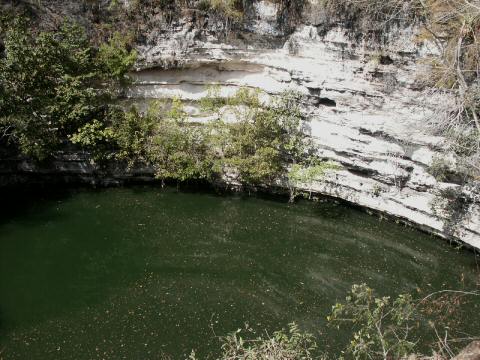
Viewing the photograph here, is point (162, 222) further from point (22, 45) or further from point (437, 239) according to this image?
point (437, 239)

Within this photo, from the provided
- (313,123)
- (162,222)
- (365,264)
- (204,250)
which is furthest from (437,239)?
(162,222)

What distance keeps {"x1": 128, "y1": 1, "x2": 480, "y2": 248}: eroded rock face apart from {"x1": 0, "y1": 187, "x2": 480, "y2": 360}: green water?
877mm

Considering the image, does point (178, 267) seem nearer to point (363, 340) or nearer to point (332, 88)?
point (363, 340)

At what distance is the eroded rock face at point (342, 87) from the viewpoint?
12.2m

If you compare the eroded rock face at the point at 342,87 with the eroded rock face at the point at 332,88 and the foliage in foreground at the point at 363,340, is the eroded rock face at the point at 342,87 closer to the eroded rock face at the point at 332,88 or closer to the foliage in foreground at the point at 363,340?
the eroded rock face at the point at 332,88

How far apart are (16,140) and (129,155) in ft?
10.1

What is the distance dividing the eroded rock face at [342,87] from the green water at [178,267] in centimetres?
88

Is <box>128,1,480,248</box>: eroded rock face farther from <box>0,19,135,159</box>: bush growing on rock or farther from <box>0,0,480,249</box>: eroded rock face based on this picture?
<box>0,19,135,159</box>: bush growing on rock

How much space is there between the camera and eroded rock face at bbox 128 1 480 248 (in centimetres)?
1223

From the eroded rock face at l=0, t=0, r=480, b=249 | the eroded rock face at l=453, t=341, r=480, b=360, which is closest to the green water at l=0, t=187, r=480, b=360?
the eroded rock face at l=0, t=0, r=480, b=249

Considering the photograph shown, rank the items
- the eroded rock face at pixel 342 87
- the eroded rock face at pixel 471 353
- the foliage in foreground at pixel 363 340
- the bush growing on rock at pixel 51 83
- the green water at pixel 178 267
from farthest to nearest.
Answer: the bush growing on rock at pixel 51 83
the eroded rock face at pixel 342 87
the green water at pixel 178 267
the foliage in foreground at pixel 363 340
the eroded rock face at pixel 471 353

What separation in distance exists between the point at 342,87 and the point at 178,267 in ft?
20.4

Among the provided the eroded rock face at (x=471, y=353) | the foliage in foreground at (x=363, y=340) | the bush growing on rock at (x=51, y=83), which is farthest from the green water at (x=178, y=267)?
the eroded rock face at (x=471, y=353)

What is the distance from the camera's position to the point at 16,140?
548 inches
